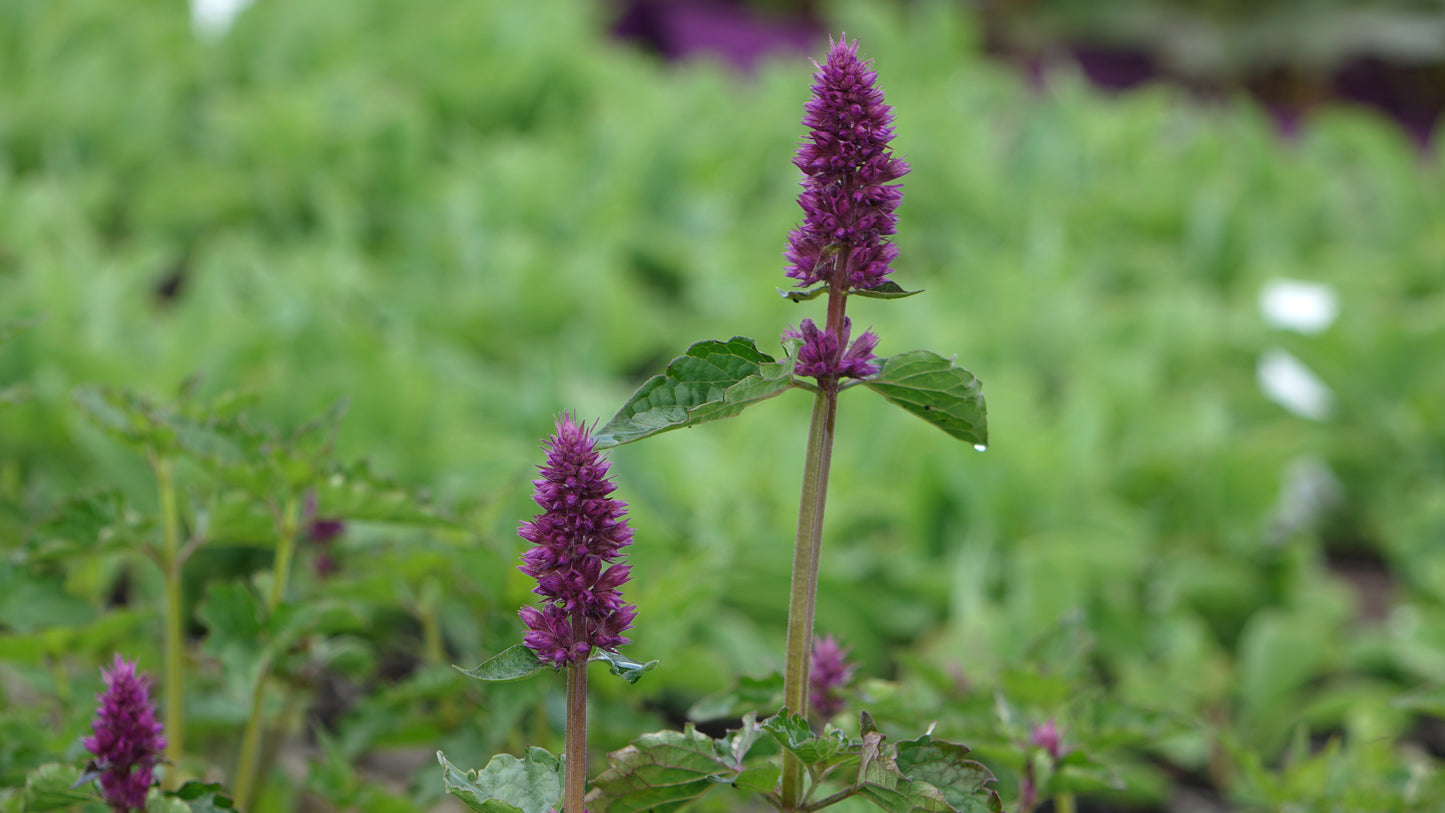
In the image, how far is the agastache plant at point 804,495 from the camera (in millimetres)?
684

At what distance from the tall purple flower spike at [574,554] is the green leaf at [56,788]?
318 mm

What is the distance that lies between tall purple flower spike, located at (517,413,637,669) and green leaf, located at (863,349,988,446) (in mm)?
165

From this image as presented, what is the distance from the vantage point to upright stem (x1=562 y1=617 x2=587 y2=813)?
27.3 inches

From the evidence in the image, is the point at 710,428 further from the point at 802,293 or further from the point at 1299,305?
the point at 802,293

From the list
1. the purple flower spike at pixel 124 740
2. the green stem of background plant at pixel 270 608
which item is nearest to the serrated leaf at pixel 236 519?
the green stem of background plant at pixel 270 608

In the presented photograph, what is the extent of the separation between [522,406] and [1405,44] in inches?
212

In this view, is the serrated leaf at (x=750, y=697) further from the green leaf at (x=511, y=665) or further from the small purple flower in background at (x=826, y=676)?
the green leaf at (x=511, y=665)

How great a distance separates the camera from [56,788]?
799mm

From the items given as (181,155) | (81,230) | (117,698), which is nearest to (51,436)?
(81,230)

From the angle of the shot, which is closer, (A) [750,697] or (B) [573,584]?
(B) [573,584]

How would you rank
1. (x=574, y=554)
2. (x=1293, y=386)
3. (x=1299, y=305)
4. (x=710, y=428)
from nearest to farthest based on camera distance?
(x=574, y=554) → (x=710, y=428) → (x=1293, y=386) → (x=1299, y=305)

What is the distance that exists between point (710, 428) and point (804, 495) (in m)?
1.42

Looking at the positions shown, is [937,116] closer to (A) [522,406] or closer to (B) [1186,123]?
(B) [1186,123]

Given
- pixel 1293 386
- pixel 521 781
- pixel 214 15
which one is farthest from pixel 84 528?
pixel 214 15
